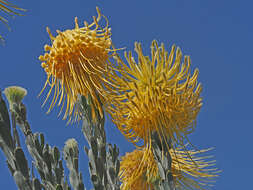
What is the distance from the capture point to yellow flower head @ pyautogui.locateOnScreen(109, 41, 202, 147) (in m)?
2.97

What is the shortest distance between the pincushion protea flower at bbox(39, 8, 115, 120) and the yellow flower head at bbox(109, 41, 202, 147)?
0.55 ft

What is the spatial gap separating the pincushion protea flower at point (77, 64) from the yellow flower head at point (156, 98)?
0.55 ft

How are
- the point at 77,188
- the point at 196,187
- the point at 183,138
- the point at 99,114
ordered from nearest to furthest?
1. the point at 77,188
2. the point at 99,114
3. the point at 183,138
4. the point at 196,187

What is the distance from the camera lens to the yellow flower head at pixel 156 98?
297cm

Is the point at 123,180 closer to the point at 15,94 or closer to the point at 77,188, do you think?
the point at 77,188

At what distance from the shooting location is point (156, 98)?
2971 millimetres

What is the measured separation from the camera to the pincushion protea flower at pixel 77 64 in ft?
9.91

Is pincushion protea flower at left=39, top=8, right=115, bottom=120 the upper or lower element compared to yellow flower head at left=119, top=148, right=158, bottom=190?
upper

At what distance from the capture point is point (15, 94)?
255 centimetres

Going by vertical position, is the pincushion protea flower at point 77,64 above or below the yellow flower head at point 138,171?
above

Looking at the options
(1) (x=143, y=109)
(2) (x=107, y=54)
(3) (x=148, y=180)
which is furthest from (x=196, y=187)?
(2) (x=107, y=54)

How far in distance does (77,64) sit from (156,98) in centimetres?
69

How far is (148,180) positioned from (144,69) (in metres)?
0.93

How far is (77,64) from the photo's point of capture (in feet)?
10.1
